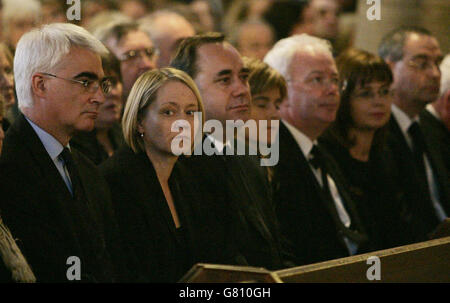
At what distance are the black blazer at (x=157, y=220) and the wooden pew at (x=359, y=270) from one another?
78cm

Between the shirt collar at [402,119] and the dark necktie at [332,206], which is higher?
the shirt collar at [402,119]

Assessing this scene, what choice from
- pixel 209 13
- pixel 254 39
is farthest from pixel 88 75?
pixel 209 13

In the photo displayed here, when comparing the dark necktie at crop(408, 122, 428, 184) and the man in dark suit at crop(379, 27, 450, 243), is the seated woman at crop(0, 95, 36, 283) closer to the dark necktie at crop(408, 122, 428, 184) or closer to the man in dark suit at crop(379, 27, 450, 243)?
the man in dark suit at crop(379, 27, 450, 243)

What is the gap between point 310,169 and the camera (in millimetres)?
4449

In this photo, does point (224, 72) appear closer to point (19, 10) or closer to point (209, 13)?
point (19, 10)

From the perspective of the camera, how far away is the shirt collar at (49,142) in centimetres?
315

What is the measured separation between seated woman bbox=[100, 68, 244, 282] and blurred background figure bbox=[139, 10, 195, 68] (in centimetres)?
241

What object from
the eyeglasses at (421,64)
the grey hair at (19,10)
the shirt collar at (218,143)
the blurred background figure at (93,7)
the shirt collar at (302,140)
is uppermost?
the blurred background figure at (93,7)

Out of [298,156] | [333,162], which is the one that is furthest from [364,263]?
[333,162]

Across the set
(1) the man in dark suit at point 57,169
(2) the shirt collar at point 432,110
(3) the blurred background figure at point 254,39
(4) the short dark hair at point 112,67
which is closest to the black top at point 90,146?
(4) the short dark hair at point 112,67

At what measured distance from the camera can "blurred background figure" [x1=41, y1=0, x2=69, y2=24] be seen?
708 cm

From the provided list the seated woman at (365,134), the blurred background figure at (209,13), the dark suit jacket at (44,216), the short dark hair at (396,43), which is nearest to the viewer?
the dark suit jacket at (44,216)

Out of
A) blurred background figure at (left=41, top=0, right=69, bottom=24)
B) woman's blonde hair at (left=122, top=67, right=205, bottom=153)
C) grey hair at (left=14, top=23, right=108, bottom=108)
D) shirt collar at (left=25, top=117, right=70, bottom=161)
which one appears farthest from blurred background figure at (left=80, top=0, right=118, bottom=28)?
shirt collar at (left=25, top=117, right=70, bottom=161)

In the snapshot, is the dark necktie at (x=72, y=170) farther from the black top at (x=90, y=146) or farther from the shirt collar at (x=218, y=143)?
the shirt collar at (x=218, y=143)
